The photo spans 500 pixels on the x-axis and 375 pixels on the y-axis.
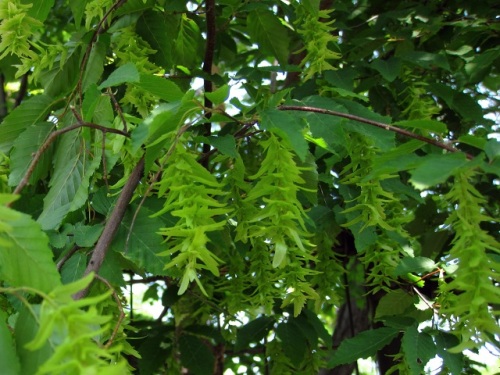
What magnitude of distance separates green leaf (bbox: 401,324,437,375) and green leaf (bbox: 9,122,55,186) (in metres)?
0.97

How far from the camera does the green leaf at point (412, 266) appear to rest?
157 centimetres

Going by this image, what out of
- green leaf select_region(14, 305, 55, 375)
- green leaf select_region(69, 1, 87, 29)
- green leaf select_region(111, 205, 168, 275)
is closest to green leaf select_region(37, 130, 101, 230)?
green leaf select_region(111, 205, 168, 275)

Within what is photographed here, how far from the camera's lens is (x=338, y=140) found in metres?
1.27

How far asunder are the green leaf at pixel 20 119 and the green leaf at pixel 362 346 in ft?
3.26

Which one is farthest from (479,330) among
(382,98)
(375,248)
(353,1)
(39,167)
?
(353,1)

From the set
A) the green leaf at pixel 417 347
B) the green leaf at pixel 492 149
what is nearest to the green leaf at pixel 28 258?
the green leaf at pixel 492 149

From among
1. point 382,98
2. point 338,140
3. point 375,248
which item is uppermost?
point 338,140

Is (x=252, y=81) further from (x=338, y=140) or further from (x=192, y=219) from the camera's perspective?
(x=192, y=219)

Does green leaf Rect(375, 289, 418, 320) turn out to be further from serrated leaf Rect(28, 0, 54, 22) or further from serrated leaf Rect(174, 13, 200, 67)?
serrated leaf Rect(28, 0, 54, 22)

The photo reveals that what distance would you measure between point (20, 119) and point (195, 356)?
999 millimetres

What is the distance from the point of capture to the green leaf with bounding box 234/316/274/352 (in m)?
2.25

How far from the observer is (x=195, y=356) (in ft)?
7.43

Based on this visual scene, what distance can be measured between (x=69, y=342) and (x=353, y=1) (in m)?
2.43

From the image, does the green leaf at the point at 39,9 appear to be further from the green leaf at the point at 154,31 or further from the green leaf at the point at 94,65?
the green leaf at the point at 154,31
